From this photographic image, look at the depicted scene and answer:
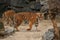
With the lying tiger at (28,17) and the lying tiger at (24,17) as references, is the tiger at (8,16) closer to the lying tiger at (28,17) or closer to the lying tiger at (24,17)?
the lying tiger at (24,17)

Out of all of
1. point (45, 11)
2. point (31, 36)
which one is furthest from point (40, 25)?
point (45, 11)

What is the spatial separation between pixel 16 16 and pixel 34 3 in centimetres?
590

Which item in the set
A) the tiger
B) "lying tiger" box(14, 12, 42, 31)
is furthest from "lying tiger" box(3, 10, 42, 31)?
the tiger

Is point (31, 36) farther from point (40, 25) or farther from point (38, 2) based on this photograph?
point (38, 2)

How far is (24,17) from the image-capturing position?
10.5m

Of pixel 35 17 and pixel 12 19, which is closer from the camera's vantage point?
pixel 35 17

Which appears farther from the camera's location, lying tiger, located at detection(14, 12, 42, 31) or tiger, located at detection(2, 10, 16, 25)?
tiger, located at detection(2, 10, 16, 25)

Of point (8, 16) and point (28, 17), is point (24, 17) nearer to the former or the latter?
point (28, 17)

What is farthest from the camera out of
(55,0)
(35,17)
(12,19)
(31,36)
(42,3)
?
(42,3)

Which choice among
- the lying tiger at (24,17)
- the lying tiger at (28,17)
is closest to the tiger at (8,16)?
the lying tiger at (24,17)

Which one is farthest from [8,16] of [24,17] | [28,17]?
[28,17]

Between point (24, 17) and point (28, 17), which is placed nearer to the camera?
point (28, 17)

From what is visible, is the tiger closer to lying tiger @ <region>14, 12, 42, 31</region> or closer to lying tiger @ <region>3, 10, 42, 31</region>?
lying tiger @ <region>3, 10, 42, 31</region>

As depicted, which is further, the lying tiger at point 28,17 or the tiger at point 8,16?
the tiger at point 8,16
